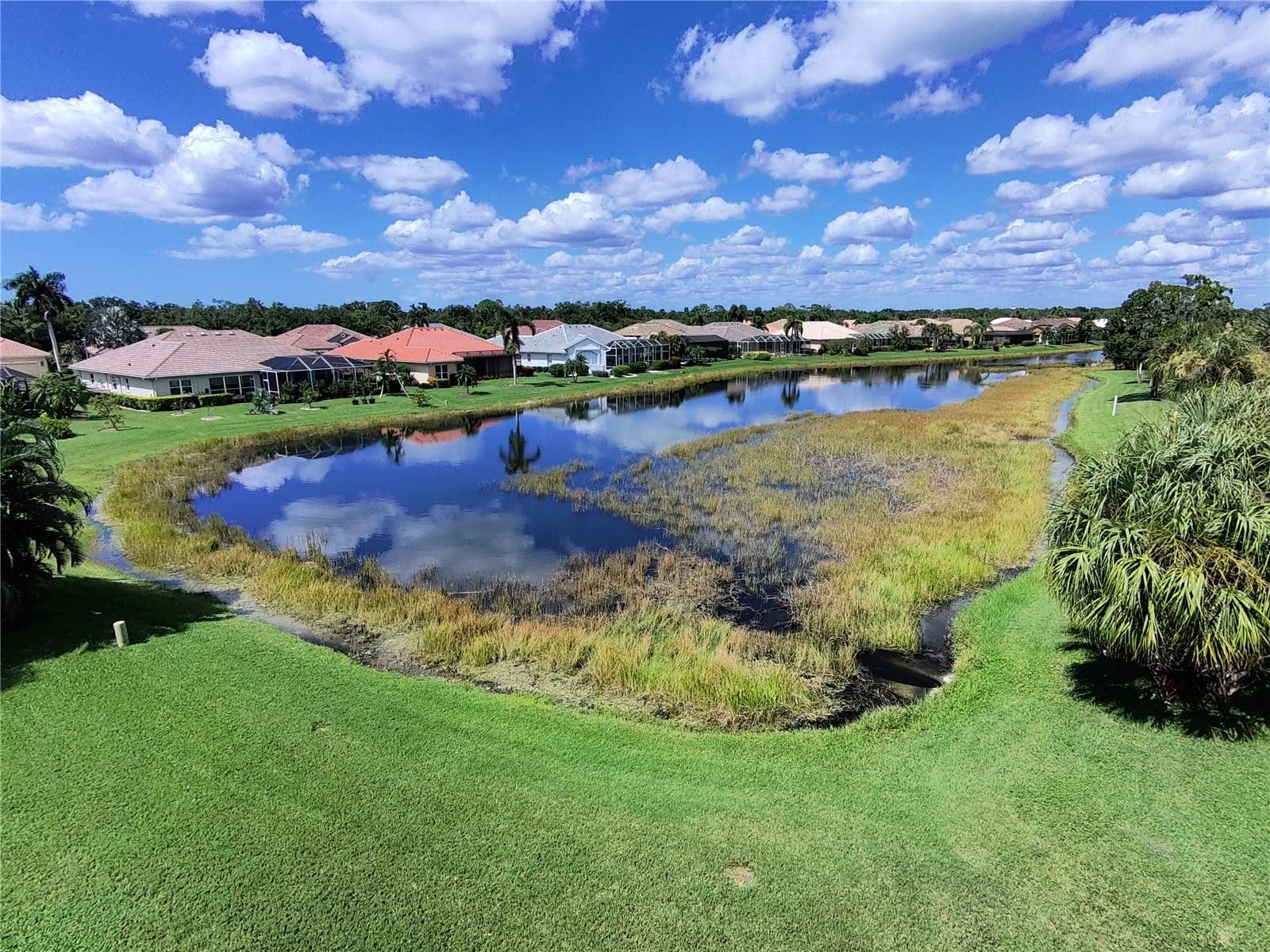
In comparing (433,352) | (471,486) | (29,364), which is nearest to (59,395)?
(29,364)

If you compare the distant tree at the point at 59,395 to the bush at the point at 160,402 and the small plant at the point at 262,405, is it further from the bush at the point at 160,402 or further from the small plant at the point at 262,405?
the small plant at the point at 262,405

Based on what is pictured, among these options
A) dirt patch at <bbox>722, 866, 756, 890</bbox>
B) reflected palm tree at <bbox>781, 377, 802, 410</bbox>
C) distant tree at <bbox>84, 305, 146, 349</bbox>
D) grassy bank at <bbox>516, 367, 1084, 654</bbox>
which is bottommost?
dirt patch at <bbox>722, 866, 756, 890</bbox>

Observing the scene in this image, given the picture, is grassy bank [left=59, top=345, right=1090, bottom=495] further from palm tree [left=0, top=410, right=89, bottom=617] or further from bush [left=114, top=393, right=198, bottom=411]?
palm tree [left=0, top=410, right=89, bottom=617]

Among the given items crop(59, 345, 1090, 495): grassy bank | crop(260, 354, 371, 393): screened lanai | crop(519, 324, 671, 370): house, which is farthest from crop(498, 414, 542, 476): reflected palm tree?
crop(519, 324, 671, 370): house

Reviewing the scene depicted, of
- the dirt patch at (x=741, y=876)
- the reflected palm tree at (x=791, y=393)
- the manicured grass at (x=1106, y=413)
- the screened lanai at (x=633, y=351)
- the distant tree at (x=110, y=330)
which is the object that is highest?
the distant tree at (x=110, y=330)

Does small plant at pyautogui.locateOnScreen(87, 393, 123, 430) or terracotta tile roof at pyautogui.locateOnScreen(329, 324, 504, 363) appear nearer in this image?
small plant at pyautogui.locateOnScreen(87, 393, 123, 430)

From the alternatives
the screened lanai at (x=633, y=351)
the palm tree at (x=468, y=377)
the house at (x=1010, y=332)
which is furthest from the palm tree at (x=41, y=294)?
the house at (x=1010, y=332)

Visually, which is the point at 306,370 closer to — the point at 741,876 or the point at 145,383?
the point at 145,383
